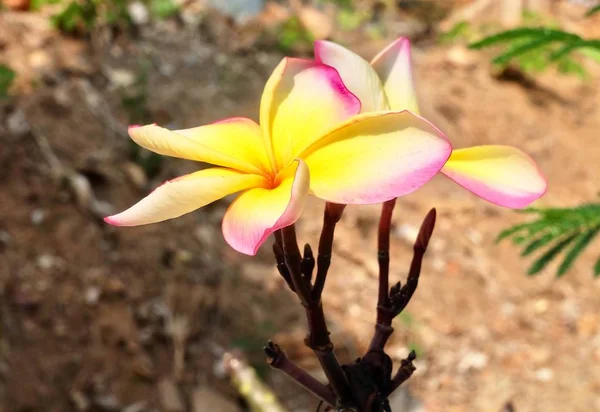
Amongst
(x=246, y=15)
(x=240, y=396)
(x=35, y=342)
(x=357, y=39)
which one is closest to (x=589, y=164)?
(x=357, y=39)

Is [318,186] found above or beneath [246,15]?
above

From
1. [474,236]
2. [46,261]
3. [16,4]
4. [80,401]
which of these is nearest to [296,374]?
[80,401]

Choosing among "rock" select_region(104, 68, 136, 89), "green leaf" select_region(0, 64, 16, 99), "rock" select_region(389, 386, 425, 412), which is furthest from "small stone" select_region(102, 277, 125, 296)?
"rock" select_region(104, 68, 136, 89)

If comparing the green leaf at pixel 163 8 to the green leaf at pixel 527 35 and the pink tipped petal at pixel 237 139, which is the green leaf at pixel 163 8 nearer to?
the green leaf at pixel 527 35

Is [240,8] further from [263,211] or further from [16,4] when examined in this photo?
[263,211]

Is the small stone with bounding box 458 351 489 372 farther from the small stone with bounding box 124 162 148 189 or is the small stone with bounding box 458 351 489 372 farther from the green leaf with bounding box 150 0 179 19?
the green leaf with bounding box 150 0 179 19

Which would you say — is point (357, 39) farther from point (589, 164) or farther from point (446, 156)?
point (446, 156)

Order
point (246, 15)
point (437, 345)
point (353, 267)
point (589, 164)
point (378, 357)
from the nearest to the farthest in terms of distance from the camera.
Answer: point (378, 357) → point (437, 345) → point (353, 267) → point (589, 164) → point (246, 15)
